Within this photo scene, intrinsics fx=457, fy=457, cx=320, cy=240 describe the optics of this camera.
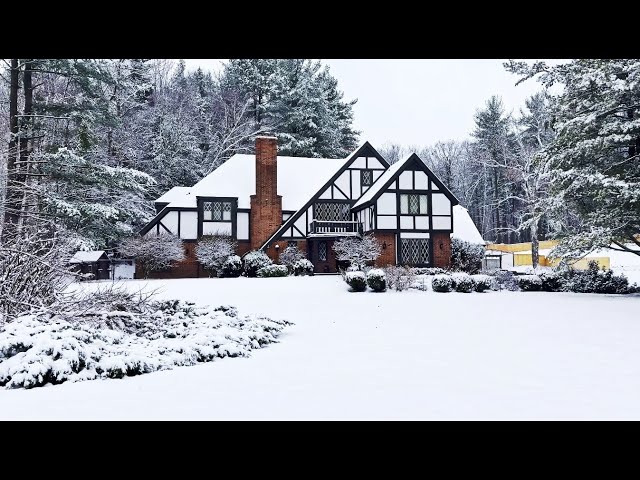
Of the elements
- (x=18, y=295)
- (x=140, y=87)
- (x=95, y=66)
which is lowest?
(x=18, y=295)

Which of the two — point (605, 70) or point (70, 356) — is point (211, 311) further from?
point (605, 70)

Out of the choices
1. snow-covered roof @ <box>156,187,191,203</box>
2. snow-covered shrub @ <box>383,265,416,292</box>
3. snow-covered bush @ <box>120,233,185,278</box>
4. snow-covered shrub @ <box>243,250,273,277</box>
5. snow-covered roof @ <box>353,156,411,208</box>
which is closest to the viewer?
snow-covered shrub @ <box>383,265,416,292</box>

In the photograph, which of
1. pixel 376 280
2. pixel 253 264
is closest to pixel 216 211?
pixel 253 264

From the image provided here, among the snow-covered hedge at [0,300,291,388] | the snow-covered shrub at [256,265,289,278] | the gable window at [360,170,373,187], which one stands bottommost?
the snow-covered hedge at [0,300,291,388]

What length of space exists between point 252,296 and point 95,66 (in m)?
A: 11.5

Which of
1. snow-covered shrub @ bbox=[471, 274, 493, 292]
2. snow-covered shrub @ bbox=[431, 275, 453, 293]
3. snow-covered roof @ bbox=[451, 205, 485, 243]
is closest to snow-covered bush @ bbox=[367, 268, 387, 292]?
snow-covered shrub @ bbox=[431, 275, 453, 293]

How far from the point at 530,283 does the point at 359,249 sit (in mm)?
8487

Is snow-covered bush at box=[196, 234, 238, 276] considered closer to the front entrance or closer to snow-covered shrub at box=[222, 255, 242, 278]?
snow-covered shrub at box=[222, 255, 242, 278]

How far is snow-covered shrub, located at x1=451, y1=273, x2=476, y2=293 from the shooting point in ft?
58.6

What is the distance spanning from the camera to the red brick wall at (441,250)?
85.4ft

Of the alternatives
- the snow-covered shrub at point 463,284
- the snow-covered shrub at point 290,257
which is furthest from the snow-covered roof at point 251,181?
the snow-covered shrub at point 463,284

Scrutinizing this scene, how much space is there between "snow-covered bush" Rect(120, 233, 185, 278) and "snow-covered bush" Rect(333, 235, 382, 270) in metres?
8.83
